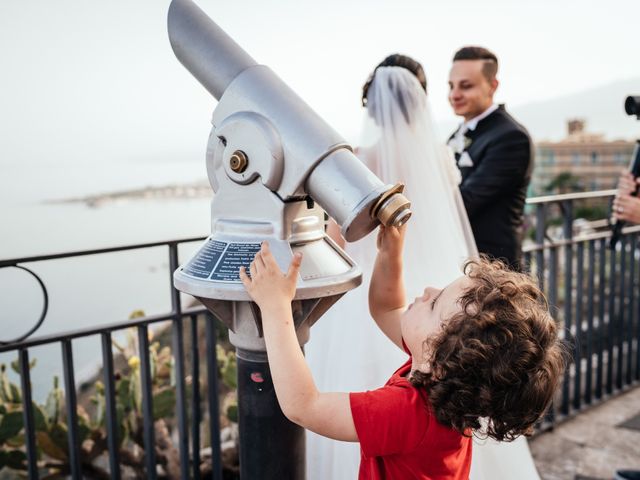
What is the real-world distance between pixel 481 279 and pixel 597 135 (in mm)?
22613

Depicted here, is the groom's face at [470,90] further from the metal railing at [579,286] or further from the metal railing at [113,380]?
the metal railing at [113,380]

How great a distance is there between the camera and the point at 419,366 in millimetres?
1179

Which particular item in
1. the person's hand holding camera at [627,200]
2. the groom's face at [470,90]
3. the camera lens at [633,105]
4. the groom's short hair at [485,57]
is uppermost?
the groom's short hair at [485,57]

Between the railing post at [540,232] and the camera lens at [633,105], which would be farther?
the railing post at [540,232]

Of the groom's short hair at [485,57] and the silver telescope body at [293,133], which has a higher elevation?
the groom's short hair at [485,57]

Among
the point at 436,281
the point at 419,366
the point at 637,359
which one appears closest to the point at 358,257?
the point at 436,281

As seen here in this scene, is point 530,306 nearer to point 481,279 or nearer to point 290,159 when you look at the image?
point 481,279

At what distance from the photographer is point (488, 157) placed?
245cm

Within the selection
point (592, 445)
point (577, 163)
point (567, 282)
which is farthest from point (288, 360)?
point (577, 163)

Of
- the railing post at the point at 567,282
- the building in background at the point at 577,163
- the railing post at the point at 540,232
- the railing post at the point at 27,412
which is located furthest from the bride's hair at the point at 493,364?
the building in background at the point at 577,163

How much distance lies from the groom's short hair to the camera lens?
887mm

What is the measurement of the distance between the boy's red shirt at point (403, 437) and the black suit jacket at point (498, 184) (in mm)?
1389

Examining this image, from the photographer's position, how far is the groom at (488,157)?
7.93 ft

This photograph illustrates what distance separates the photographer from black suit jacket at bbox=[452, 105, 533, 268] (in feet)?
7.91
